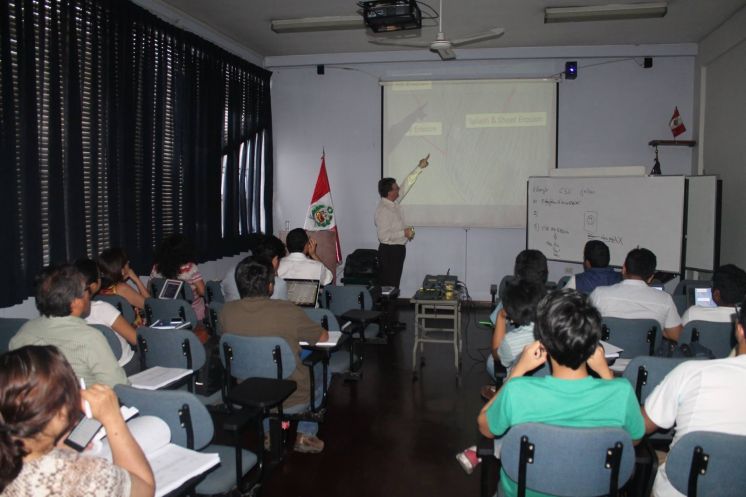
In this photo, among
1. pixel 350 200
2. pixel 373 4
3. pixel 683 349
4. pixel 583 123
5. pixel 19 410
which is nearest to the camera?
pixel 19 410

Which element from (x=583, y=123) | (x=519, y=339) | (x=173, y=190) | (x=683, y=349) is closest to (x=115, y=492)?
(x=519, y=339)

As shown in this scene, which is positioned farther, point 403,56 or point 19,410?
point 403,56

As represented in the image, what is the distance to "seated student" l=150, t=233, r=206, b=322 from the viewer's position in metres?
4.43

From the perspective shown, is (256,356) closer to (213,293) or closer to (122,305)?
(122,305)

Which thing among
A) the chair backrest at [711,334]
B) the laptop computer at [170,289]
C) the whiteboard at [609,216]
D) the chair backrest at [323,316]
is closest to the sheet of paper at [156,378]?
the chair backrest at [323,316]

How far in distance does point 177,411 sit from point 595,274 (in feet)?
10.3

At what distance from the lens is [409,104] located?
766cm

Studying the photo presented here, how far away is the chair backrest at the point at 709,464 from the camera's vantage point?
1.71 meters

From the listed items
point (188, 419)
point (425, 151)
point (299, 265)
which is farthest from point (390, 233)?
point (188, 419)

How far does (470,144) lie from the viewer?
756cm

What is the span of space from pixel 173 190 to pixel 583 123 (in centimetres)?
525

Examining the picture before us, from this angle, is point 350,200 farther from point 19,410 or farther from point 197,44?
point 19,410

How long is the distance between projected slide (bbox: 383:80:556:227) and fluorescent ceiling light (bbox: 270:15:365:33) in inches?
66.2

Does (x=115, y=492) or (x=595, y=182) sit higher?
(x=595, y=182)
